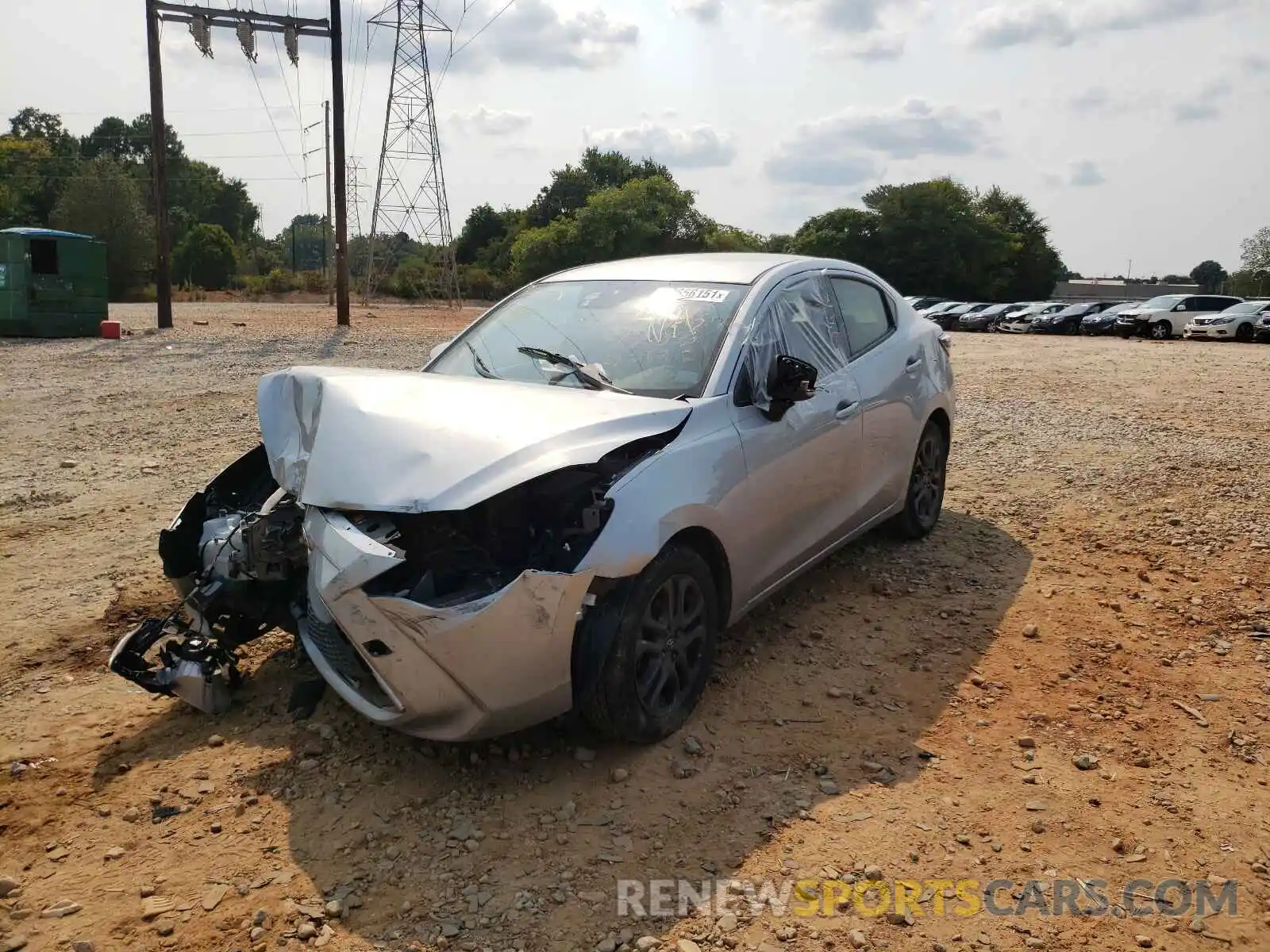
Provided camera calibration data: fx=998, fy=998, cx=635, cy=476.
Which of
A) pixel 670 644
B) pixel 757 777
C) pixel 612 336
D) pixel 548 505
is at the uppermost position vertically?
pixel 612 336

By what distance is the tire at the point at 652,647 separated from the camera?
129 inches

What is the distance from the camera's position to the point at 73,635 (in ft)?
14.8

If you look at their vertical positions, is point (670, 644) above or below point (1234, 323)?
below

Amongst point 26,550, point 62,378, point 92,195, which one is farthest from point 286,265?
point 26,550

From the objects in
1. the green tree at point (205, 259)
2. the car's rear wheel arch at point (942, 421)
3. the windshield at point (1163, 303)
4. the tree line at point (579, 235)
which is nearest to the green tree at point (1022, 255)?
the tree line at point (579, 235)

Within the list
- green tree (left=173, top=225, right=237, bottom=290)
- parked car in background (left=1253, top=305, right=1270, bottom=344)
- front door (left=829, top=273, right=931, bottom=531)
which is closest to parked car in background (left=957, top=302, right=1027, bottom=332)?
parked car in background (left=1253, top=305, right=1270, bottom=344)

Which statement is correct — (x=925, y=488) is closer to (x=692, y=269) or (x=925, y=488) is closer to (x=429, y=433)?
(x=692, y=269)

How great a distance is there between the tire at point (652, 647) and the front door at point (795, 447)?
283mm

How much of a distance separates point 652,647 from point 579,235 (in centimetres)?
5090

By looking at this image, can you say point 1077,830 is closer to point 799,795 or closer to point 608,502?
point 799,795

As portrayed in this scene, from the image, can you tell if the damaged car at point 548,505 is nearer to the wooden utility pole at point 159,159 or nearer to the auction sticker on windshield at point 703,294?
the auction sticker on windshield at point 703,294

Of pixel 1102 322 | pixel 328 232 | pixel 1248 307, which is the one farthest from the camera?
pixel 328 232

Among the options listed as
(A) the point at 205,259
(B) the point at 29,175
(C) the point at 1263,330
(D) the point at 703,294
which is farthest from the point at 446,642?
(B) the point at 29,175

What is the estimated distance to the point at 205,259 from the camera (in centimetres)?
6406
